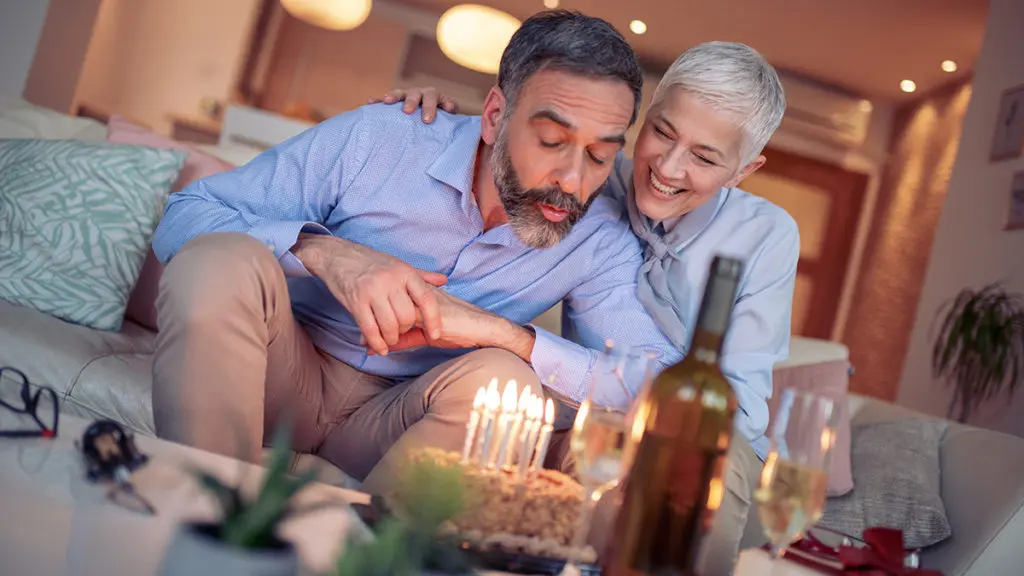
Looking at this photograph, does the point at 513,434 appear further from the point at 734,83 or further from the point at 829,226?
the point at 829,226

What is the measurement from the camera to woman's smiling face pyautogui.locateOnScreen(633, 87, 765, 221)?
68.9 inches

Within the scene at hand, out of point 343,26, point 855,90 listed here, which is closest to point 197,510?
point 343,26

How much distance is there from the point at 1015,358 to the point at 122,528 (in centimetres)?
381

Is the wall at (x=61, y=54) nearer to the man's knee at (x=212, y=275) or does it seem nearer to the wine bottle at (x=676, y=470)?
the man's knee at (x=212, y=275)

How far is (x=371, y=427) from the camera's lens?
166cm

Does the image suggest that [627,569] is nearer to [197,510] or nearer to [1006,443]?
[197,510]

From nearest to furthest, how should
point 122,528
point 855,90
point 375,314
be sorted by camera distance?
point 122,528 → point 375,314 → point 855,90

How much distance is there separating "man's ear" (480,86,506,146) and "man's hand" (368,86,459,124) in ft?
0.42

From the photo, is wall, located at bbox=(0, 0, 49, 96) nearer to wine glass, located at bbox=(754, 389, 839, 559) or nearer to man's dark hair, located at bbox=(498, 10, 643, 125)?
man's dark hair, located at bbox=(498, 10, 643, 125)

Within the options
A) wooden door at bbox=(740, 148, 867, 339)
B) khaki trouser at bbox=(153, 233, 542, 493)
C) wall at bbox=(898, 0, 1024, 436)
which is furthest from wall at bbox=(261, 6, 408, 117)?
khaki trouser at bbox=(153, 233, 542, 493)

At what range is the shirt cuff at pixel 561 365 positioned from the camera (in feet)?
5.22

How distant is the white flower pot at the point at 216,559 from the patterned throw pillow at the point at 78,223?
1.76m

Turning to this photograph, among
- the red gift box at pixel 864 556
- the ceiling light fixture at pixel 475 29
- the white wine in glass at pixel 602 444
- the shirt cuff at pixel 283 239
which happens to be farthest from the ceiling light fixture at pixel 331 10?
the white wine in glass at pixel 602 444

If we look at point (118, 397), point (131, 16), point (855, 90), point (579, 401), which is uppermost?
point (855, 90)
